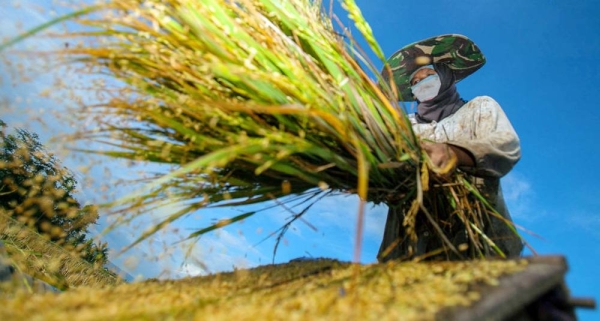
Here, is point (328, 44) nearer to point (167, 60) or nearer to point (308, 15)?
point (308, 15)

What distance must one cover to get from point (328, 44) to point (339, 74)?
16 cm

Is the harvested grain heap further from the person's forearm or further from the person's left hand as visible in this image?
the person's forearm

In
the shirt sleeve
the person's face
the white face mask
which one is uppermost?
the person's face

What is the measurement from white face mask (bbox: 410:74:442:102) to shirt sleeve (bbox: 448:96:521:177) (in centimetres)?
34

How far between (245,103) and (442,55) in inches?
65.8

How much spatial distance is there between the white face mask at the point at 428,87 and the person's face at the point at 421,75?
0.07 feet

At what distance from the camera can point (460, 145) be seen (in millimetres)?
1238

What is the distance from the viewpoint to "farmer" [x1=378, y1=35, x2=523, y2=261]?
127 cm

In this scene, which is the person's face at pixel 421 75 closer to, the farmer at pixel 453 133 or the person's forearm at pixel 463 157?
the farmer at pixel 453 133

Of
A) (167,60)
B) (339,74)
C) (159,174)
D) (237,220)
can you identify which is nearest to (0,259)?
(159,174)

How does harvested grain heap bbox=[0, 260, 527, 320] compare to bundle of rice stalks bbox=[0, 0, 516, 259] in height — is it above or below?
below

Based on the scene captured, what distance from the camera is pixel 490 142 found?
1.37 m

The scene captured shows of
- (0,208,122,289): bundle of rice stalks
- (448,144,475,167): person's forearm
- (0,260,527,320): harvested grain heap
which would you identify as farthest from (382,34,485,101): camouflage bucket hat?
(0,208,122,289): bundle of rice stalks

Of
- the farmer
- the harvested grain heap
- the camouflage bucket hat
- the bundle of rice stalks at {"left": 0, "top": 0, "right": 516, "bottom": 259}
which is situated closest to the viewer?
the harvested grain heap
